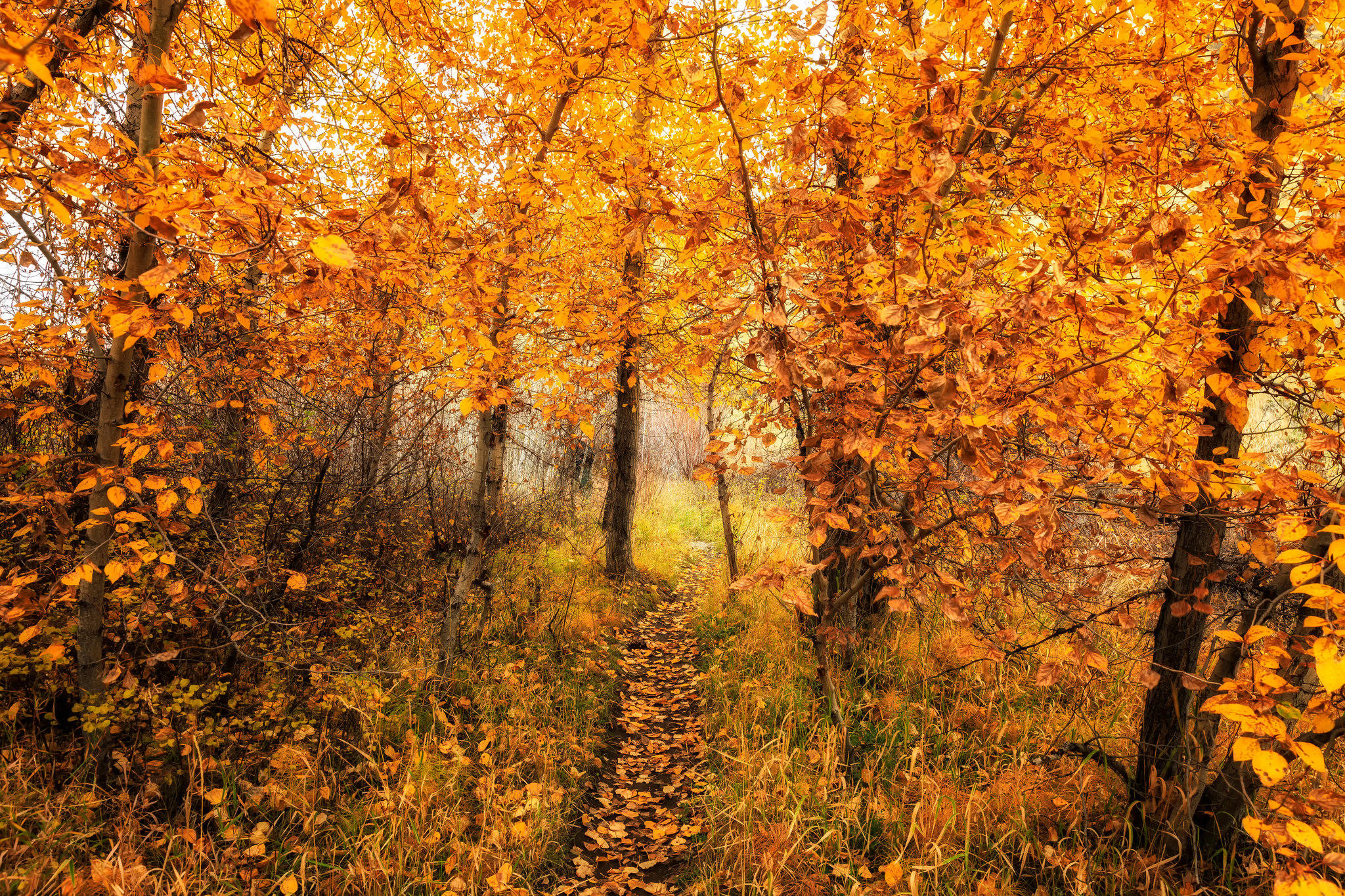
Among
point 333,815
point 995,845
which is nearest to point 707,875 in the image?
point 995,845

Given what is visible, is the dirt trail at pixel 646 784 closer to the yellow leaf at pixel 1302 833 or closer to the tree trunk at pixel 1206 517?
the tree trunk at pixel 1206 517

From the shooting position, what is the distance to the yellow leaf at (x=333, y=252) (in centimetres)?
130

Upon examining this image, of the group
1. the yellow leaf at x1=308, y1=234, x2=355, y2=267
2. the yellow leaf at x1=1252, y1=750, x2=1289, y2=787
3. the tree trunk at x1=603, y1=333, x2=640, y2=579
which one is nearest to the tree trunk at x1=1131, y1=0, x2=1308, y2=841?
the yellow leaf at x1=1252, y1=750, x2=1289, y2=787

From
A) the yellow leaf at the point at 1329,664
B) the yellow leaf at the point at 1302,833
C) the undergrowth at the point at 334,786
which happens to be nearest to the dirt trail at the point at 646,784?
the undergrowth at the point at 334,786

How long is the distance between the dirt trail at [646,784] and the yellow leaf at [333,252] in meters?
3.48

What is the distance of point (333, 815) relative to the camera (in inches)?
131

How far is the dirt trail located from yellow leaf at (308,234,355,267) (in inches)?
137

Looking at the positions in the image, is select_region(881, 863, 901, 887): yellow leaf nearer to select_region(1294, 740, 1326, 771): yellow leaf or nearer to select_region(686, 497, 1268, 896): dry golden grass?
select_region(686, 497, 1268, 896): dry golden grass

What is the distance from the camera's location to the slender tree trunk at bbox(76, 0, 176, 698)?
287 cm

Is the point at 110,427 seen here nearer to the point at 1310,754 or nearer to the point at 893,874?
the point at 893,874

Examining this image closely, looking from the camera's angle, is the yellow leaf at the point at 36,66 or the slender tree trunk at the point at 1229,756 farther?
the slender tree trunk at the point at 1229,756

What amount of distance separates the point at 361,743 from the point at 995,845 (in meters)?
3.87

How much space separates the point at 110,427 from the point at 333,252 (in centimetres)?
290

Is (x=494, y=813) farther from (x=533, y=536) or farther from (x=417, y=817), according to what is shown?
(x=533, y=536)
